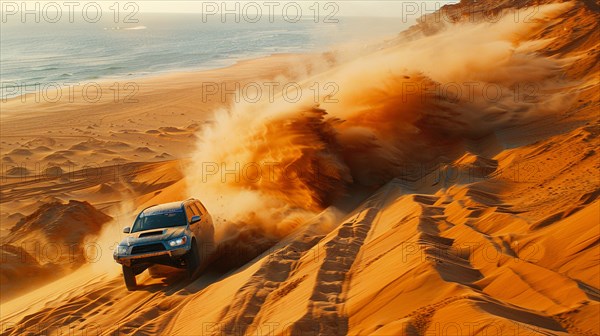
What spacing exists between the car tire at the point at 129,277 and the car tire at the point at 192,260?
→ 1.00 meters

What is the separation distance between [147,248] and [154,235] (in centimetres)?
38

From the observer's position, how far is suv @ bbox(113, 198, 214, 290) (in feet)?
38.8

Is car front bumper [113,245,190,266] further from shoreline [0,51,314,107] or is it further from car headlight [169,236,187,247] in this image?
shoreline [0,51,314,107]

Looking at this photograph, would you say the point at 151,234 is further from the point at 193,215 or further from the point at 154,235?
the point at 193,215

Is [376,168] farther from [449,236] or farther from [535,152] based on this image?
[449,236]

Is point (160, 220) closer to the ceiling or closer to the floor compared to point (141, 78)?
closer to the floor

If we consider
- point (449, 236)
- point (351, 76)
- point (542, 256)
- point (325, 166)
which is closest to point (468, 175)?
point (325, 166)

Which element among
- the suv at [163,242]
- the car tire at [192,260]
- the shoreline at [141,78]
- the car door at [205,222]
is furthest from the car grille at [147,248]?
the shoreline at [141,78]

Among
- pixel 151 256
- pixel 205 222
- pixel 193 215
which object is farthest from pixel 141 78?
pixel 151 256

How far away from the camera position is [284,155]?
16.8m

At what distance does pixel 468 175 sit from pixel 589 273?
6890 millimetres

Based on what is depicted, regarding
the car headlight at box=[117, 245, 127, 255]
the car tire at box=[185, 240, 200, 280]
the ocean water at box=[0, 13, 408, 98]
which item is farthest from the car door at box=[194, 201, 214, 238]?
the ocean water at box=[0, 13, 408, 98]

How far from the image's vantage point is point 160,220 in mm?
13008

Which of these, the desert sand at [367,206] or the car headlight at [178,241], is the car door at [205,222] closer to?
the desert sand at [367,206]
